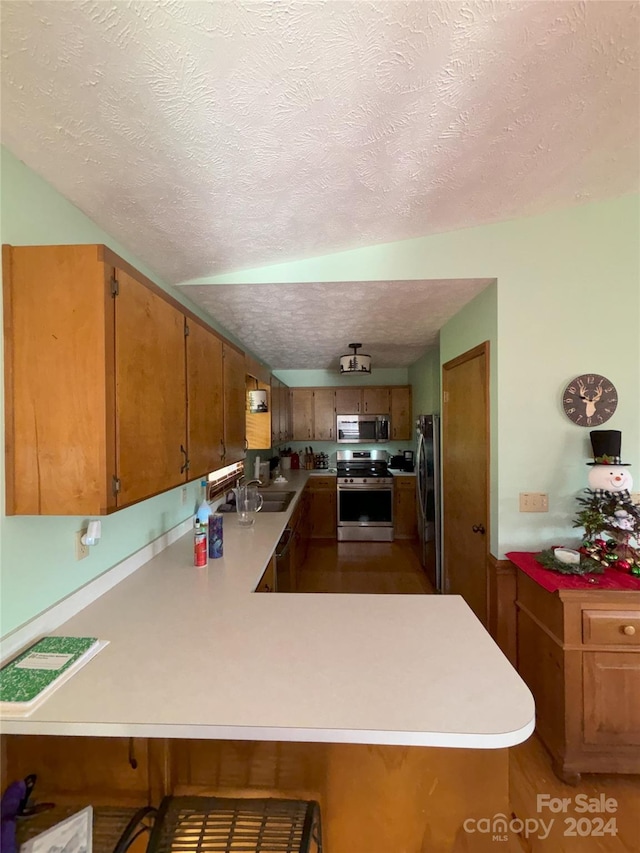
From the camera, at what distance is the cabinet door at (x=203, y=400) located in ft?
5.07

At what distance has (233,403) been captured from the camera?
2.19 metres

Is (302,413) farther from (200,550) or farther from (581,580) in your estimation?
(581,580)

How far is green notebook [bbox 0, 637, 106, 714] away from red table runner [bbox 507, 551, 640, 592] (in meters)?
1.83

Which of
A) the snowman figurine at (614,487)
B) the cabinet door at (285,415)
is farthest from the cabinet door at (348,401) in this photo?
the snowman figurine at (614,487)

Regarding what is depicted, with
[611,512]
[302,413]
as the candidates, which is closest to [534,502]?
[611,512]

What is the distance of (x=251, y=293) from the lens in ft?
6.84

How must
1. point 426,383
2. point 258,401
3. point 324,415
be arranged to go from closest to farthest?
1. point 258,401
2. point 426,383
3. point 324,415

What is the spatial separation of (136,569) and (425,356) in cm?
376

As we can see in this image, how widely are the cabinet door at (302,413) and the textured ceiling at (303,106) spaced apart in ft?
11.9

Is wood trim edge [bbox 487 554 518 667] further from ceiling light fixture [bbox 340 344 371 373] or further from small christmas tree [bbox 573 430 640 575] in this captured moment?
ceiling light fixture [bbox 340 344 371 373]

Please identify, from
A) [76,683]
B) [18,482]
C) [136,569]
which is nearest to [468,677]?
[76,683]

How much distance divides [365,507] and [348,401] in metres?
1.57

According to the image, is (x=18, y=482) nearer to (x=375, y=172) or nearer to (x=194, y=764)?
(x=194, y=764)

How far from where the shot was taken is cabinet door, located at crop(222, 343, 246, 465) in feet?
6.68
